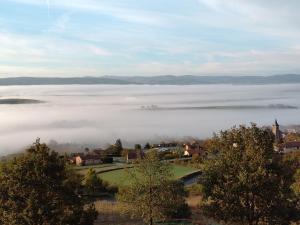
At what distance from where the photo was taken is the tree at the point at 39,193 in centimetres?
1831

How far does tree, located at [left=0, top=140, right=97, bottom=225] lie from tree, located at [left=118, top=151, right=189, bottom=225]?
5321 mm

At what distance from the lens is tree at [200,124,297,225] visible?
20656 mm

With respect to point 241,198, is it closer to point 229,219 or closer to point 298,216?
point 229,219

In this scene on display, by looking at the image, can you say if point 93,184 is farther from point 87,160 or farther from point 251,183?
point 251,183

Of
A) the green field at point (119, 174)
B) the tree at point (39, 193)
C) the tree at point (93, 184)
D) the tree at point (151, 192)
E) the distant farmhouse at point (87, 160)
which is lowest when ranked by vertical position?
the distant farmhouse at point (87, 160)

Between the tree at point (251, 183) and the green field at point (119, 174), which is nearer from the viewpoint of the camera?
the tree at point (251, 183)

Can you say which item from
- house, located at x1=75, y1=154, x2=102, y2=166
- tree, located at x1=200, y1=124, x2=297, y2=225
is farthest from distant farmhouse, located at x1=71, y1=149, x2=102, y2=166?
tree, located at x1=200, y1=124, x2=297, y2=225

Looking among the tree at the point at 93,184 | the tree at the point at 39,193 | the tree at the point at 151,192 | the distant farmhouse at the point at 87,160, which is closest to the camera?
the tree at the point at 39,193

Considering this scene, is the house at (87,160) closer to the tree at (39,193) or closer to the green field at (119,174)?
the green field at (119,174)

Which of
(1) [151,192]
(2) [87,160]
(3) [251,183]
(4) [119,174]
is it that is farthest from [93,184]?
(3) [251,183]

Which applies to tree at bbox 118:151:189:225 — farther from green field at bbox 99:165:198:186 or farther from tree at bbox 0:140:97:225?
green field at bbox 99:165:198:186

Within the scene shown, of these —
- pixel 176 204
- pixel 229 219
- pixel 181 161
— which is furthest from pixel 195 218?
pixel 181 161

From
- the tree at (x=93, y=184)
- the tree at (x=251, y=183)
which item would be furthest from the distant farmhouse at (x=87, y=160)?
the tree at (x=251, y=183)

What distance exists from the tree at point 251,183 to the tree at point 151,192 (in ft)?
10.3
